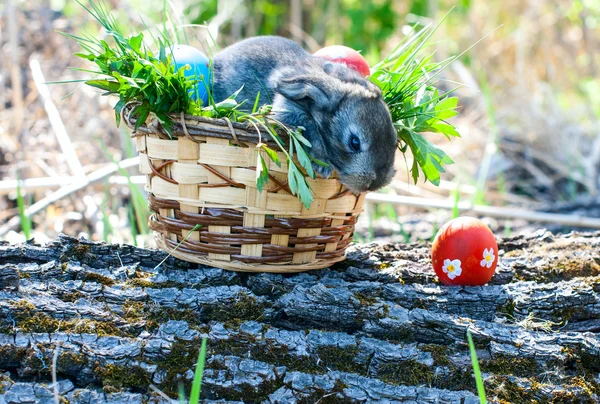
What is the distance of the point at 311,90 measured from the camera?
2.21 metres

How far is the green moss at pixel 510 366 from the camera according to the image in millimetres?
1997

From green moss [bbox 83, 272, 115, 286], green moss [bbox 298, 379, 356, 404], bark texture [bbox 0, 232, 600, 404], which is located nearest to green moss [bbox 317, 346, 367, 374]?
bark texture [bbox 0, 232, 600, 404]

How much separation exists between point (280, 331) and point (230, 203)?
46 cm

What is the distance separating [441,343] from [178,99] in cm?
119

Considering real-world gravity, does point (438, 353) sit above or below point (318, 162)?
below

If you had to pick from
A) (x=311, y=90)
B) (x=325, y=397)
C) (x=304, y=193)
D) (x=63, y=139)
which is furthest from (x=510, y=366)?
(x=63, y=139)

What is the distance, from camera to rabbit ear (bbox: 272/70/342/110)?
221cm

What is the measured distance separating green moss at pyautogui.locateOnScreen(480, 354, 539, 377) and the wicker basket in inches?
26.6

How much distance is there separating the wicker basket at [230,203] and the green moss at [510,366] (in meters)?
0.68

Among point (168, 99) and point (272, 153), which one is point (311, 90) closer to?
point (272, 153)

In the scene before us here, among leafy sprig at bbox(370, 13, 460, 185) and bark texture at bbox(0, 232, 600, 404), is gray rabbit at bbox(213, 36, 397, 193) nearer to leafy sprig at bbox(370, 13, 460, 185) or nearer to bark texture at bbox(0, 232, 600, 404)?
leafy sprig at bbox(370, 13, 460, 185)

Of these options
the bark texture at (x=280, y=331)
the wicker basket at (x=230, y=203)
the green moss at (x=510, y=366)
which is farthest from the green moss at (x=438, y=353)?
the wicker basket at (x=230, y=203)

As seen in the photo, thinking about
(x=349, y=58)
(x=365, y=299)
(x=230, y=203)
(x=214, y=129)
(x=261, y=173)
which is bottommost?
(x=365, y=299)

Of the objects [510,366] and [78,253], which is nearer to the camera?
[510,366]
